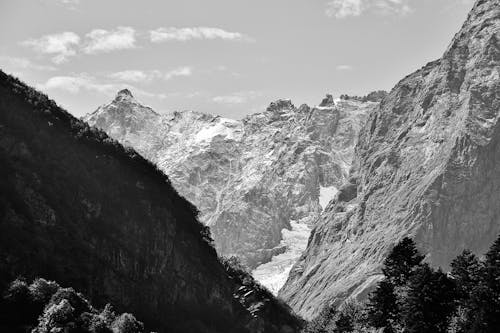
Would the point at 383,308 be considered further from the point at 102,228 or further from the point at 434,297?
the point at 102,228

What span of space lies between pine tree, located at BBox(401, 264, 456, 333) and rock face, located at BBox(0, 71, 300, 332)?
145ft

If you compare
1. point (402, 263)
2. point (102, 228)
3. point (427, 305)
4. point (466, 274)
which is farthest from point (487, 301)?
point (102, 228)

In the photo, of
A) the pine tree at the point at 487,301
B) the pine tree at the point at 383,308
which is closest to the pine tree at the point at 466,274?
the pine tree at the point at 487,301

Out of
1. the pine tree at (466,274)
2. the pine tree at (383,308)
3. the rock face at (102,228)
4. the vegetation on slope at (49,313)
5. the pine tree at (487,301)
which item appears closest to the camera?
the pine tree at (487,301)

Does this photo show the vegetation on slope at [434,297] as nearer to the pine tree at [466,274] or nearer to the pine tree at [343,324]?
the pine tree at [466,274]

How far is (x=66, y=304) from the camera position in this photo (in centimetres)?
11081

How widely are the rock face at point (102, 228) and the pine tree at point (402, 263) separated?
119ft

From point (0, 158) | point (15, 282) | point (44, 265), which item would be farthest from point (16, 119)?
point (15, 282)

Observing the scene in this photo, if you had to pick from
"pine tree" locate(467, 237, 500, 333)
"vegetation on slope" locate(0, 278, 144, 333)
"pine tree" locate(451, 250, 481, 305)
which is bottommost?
"vegetation on slope" locate(0, 278, 144, 333)

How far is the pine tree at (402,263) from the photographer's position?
12125 centimetres

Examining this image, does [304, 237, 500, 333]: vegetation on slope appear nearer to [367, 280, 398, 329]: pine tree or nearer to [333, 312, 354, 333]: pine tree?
[367, 280, 398, 329]: pine tree

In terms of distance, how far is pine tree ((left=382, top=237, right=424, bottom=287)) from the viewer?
121m

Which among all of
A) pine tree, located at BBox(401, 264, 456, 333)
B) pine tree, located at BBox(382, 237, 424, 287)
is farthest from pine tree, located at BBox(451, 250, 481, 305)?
pine tree, located at BBox(382, 237, 424, 287)

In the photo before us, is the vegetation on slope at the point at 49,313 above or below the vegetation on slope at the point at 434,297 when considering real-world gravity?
below
